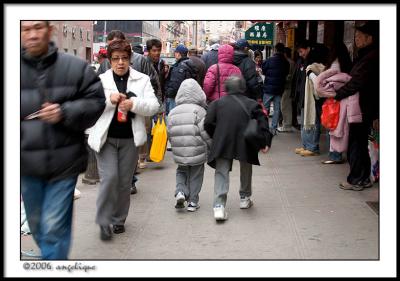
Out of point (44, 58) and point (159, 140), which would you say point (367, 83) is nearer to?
point (159, 140)

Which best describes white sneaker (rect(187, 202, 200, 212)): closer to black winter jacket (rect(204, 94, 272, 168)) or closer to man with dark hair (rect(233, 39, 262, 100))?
black winter jacket (rect(204, 94, 272, 168))

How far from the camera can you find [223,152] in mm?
6043

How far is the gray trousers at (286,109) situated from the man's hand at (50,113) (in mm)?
8579

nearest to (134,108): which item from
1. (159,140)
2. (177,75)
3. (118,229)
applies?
(118,229)

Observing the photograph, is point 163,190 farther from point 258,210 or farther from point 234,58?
point 234,58

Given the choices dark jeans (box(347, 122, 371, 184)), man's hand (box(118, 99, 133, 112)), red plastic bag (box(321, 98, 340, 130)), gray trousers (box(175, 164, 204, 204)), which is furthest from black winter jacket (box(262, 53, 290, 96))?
man's hand (box(118, 99, 133, 112))

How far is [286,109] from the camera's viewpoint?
482 inches

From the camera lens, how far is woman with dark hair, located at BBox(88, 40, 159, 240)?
17.4 feet

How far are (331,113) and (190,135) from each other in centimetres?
234

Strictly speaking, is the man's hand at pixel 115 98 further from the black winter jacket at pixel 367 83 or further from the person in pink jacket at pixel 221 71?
the person in pink jacket at pixel 221 71

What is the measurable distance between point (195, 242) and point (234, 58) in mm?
4112

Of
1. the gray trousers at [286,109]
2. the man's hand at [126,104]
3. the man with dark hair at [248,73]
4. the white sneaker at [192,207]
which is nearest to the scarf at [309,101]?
the man with dark hair at [248,73]

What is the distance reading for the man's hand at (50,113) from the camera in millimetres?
3779

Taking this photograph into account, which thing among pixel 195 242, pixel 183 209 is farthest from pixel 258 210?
pixel 195 242
